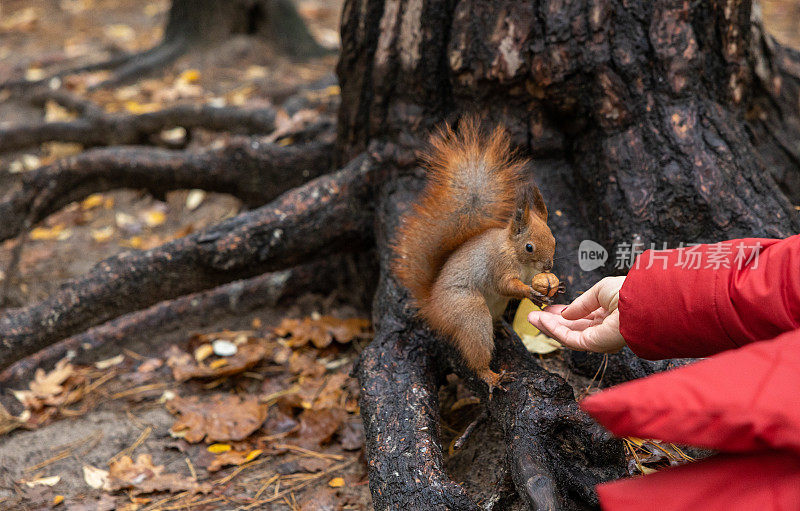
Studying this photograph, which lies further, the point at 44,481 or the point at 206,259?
the point at 206,259

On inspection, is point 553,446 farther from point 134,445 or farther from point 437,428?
point 134,445

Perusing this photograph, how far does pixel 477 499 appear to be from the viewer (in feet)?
4.93

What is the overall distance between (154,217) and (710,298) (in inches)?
120

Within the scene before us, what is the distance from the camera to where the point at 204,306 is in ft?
8.61

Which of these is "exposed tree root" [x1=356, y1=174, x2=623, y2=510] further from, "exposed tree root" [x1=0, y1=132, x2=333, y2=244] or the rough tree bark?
"exposed tree root" [x1=0, y1=132, x2=333, y2=244]

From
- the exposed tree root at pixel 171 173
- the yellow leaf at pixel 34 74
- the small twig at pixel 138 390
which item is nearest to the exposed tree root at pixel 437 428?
the small twig at pixel 138 390

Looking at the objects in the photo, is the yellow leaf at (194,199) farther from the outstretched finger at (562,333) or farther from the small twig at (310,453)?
the outstretched finger at (562,333)

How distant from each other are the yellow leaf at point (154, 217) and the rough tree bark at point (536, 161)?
132cm

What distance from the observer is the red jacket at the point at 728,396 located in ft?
2.93

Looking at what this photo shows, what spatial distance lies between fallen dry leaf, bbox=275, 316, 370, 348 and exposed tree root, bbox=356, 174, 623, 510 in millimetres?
559

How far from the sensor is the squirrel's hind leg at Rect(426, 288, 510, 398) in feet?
5.18

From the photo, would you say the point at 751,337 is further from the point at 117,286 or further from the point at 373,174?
the point at 117,286

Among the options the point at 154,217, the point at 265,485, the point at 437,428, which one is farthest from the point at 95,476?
the point at 154,217

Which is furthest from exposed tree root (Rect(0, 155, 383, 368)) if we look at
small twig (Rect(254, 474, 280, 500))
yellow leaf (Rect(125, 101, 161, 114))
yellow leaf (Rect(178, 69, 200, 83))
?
yellow leaf (Rect(178, 69, 200, 83))
